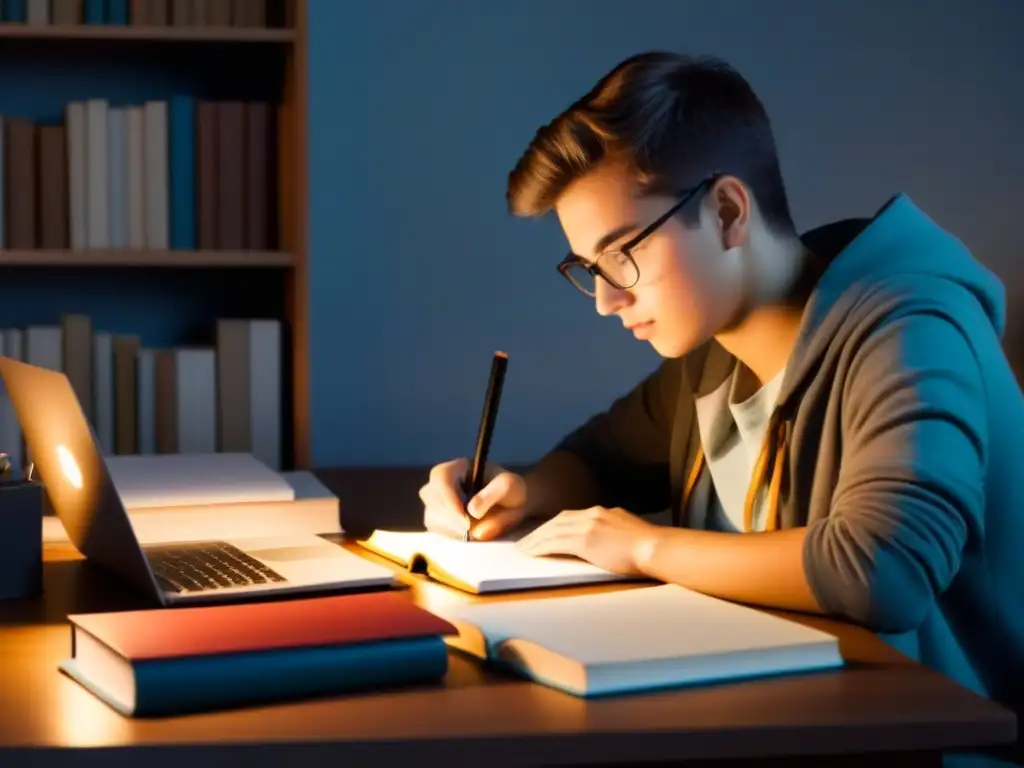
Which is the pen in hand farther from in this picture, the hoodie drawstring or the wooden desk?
the wooden desk

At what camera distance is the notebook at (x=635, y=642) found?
0.92 metres

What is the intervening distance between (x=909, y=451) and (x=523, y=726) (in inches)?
19.0

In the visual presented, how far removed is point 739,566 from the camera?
117cm

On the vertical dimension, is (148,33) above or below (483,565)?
above

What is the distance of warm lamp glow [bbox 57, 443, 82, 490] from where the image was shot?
49.7 inches

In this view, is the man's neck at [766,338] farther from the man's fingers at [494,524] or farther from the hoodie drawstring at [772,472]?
the man's fingers at [494,524]

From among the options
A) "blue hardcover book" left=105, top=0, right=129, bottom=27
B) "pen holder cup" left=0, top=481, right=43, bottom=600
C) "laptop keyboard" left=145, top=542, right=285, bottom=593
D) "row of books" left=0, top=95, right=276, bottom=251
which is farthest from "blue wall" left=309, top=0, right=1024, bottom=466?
"pen holder cup" left=0, top=481, right=43, bottom=600

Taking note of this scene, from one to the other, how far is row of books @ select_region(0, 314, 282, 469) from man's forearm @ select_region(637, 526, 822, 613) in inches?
52.5

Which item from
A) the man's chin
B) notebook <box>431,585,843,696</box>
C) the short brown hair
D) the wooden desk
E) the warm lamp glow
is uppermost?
the short brown hair

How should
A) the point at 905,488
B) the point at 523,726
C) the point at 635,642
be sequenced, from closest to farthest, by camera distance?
the point at 523,726
the point at 635,642
the point at 905,488

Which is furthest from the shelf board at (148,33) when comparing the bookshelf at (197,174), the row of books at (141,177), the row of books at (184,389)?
the row of books at (184,389)

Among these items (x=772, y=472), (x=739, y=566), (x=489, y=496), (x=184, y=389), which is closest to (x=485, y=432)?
(x=489, y=496)

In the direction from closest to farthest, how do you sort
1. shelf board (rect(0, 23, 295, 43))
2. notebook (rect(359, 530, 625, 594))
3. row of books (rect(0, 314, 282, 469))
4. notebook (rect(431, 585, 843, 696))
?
notebook (rect(431, 585, 843, 696))
notebook (rect(359, 530, 625, 594))
shelf board (rect(0, 23, 295, 43))
row of books (rect(0, 314, 282, 469))

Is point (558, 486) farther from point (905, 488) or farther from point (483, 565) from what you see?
point (905, 488)
